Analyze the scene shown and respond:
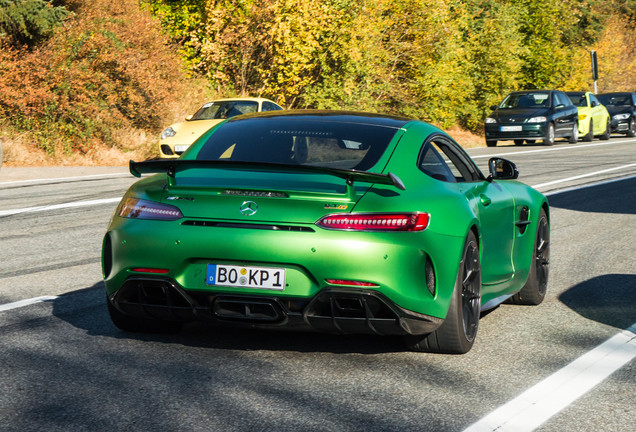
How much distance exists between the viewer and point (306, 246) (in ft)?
15.9

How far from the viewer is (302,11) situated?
94.0 ft

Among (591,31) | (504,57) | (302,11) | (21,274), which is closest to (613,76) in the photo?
(591,31)

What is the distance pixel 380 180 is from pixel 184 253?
3.49ft

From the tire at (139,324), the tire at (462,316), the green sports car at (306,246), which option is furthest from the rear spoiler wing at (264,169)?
the tire at (139,324)

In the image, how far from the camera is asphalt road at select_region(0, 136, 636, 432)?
4250 mm

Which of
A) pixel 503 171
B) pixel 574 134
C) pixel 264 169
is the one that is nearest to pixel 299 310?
pixel 264 169

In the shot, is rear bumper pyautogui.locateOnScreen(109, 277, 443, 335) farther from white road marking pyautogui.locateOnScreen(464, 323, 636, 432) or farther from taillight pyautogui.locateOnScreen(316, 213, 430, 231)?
white road marking pyautogui.locateOnScreen(464, 323, 636, 432)

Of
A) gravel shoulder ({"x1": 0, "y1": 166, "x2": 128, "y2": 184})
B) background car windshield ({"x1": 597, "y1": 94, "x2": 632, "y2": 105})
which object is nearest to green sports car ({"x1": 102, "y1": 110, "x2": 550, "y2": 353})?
gravel shoulder ({"x1": 0, "y1": 166, "x2": 128, "y2": 184})

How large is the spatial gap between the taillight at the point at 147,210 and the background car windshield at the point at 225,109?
53.5ft

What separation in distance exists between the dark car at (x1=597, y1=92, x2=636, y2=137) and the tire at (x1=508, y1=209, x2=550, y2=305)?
3328 cm

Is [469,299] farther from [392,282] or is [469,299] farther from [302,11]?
[302,11]

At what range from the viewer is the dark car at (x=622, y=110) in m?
39.0

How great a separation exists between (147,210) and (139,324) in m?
0.86

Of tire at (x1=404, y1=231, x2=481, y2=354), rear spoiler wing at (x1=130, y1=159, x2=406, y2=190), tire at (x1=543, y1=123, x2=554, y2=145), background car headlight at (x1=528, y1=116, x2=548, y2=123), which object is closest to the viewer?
rear spoiler wing at (x1=130, y1=159, x2=406, y2=190)
